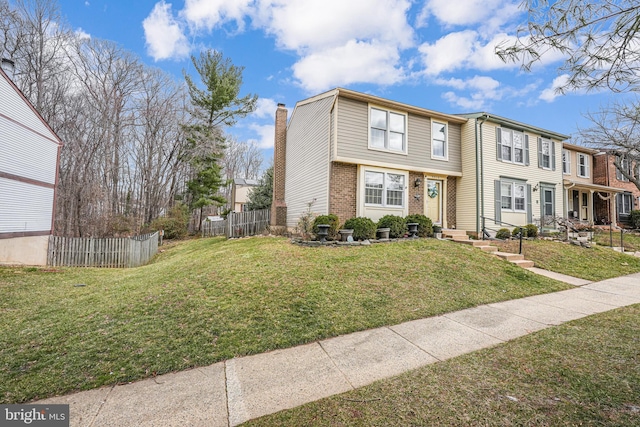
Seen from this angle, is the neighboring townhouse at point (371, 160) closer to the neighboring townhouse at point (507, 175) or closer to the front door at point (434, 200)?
the front door at point (434, 200)

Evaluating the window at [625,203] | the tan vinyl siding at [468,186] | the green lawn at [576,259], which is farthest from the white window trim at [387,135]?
the window at [625,203]

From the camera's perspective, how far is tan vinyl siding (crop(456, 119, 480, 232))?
1255 centimetres

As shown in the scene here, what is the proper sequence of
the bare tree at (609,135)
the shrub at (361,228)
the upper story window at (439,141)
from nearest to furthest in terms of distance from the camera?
1. the shrub at (361,228)
2. the bare tree at (609,135)
3. the upper story window at (439,141)

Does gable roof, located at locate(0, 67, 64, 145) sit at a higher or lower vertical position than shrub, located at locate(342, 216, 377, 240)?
higher

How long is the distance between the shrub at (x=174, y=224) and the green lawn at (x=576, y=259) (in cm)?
1950

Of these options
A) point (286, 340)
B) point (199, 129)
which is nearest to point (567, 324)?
point (286, 340)

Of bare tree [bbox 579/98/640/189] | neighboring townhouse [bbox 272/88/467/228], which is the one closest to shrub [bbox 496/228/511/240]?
neighboring townhouse [bbox 272/88/467/228]

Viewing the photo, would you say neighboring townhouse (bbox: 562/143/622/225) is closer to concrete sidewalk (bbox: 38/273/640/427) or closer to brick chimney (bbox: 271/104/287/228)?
brick chimney (bbox: 271/104/287/228)

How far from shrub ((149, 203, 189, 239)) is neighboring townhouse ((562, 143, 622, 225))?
26.2 meters

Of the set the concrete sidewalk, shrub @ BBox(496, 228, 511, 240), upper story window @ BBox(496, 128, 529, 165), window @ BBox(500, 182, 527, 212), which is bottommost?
the concrete sidewalk

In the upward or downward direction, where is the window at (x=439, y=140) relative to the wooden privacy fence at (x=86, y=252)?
upward

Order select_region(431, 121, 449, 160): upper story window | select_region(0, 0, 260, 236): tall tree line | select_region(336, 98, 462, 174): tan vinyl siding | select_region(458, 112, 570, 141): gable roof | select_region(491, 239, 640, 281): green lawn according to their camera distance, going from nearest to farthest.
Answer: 1. select_region(491, 239, 640, 281): green lawn
2. select_region(336, 98, 462, 174): tan vinyl siding
3. select_region(431, 121, 449, 160): upper story window
4. select_region(458, 112, 570, 141): gable roof
5. select_region(0, 0, 260, 236): tall tree line

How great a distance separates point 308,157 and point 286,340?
9.67 m

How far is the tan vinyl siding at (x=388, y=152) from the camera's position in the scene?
10625 mm
